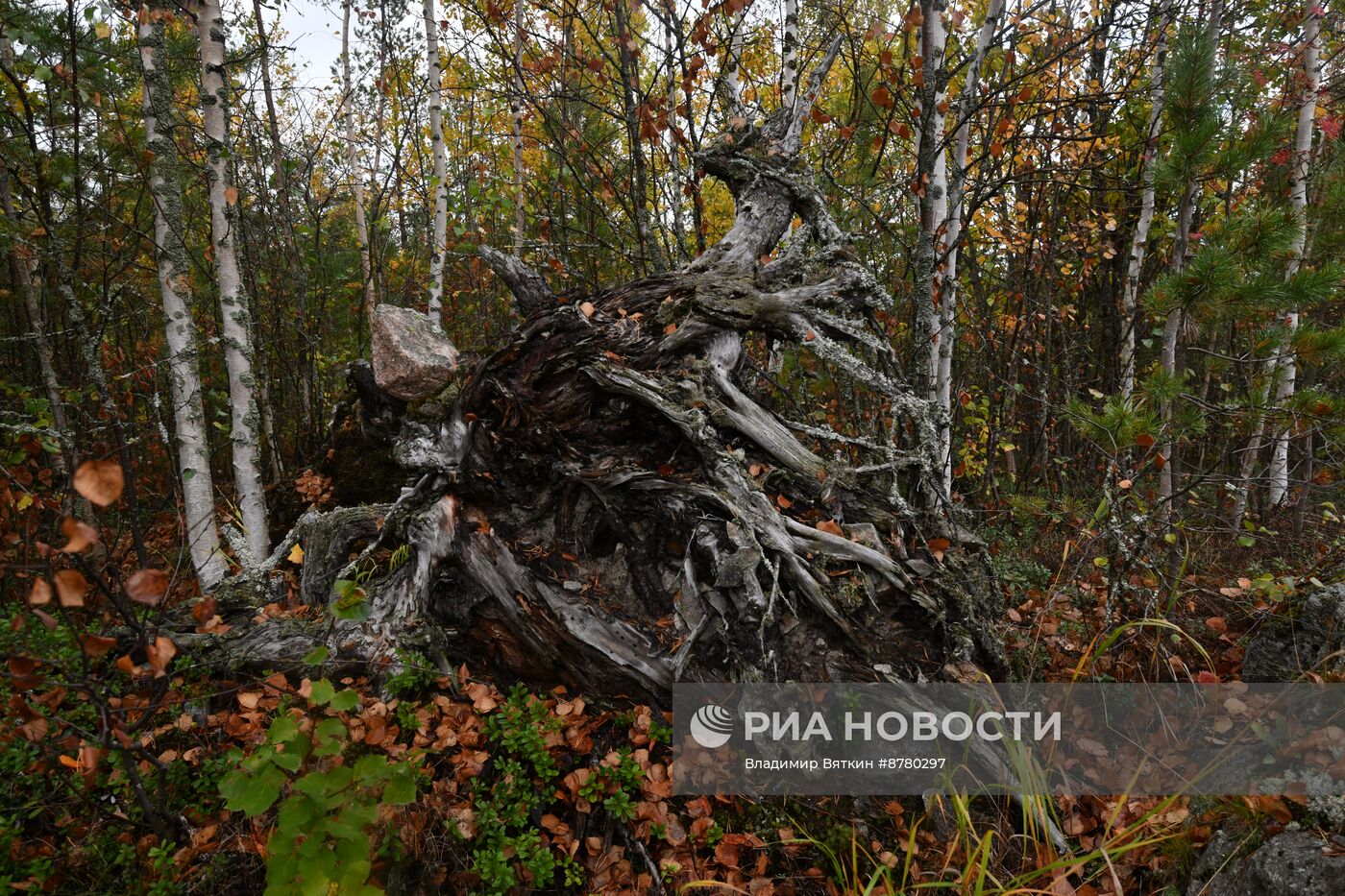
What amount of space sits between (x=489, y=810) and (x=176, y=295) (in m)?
4.41

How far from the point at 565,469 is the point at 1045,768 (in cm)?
305

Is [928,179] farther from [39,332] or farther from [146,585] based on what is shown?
[39,332]

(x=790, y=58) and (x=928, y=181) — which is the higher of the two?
(x=790, y=58)

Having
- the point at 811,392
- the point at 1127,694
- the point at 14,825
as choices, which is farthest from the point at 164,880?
the point at 811,392

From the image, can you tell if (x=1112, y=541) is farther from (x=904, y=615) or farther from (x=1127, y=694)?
(x=904, y=615)

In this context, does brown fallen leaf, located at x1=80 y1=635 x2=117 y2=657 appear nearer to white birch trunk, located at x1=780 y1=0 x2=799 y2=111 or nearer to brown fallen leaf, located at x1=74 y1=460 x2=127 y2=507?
brown fallen leaf, located at x1=74 y1=460 x2=127 y2=507

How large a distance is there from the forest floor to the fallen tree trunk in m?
0.32

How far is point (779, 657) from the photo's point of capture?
3.38 m

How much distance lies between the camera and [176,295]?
466 centimetres

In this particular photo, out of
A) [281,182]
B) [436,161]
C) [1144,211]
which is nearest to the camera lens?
[1144,211]

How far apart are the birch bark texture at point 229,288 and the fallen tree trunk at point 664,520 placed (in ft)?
3.07

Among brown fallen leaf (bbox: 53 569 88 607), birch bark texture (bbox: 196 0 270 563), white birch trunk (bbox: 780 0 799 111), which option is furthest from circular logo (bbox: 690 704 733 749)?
white birch trunk (bbox: 780 0 799 111)

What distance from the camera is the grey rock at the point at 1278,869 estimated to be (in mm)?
2121

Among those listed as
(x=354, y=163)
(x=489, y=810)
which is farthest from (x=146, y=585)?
(x=354, y=163)
